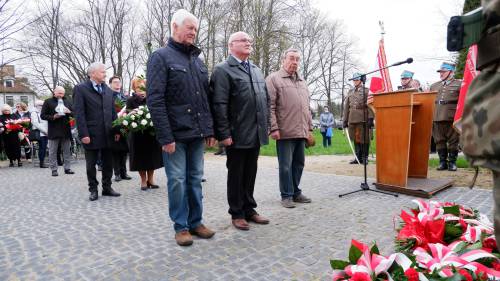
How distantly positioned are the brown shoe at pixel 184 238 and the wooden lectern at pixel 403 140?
11.4 feet

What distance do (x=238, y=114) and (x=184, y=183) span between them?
967 millimetres

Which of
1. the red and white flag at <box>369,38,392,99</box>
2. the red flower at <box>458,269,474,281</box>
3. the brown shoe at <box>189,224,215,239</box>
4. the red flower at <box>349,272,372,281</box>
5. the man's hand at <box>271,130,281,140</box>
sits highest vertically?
the red and white flag at <box>369,38,392,99</box>

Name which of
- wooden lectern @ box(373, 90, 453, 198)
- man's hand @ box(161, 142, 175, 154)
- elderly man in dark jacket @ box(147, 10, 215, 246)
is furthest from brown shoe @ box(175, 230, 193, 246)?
wooden lectern @ box(373, 90, 453, 198)

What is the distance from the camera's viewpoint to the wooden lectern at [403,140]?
5279 millimetres

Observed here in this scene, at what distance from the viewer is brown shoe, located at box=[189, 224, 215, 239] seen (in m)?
3.70

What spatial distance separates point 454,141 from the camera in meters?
7.60

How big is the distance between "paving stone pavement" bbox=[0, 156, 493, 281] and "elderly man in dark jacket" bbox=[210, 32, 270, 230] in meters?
0.49

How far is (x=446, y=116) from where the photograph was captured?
775 centimetres

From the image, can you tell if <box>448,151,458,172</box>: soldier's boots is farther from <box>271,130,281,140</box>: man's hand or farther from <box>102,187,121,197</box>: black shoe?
<box>102,187,121,197</box>: black shoe

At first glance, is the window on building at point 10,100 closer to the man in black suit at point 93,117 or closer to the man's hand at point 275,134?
the man in black suit at point 93,117

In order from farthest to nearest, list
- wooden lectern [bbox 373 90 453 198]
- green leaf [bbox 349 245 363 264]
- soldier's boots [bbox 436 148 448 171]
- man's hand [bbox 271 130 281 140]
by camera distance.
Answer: soldier's boots [bbox 436 148 448 171] → wooden lectern [bbox 373 90 453 198] → man's hand [bbox 271 130 281 140] → green leaf [bbox 349 245 363 264]

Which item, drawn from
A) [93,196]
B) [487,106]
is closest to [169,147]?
[487,106]

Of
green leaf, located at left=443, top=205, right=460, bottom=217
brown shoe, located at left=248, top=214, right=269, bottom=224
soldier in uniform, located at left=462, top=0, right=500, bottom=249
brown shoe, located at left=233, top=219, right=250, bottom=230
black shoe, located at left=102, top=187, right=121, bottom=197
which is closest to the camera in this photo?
soldier in uniform, located at left=462, top=0, right=500, bottom=249

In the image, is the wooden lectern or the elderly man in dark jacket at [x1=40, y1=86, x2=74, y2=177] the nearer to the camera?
the wooden lectern
